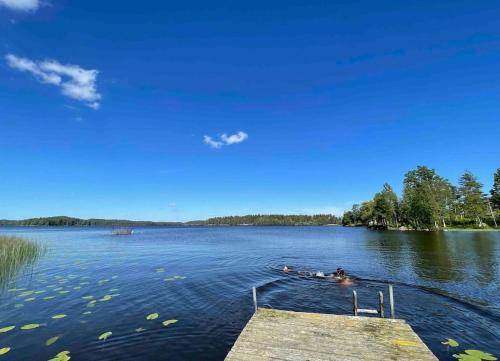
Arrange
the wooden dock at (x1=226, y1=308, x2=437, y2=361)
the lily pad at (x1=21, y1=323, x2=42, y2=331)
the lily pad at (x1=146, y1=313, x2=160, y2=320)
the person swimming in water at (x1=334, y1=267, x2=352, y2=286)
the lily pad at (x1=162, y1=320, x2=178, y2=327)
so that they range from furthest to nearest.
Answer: the person swimming in water at (x1=334, y1=267, x2=352, y2=286)
the lily pad at (x1=146, y1=313, x2=160, y2=320)
the lily pad at (x1=162, y1=320, x2=178, y2=327)
the lily pad at (x1=21, y1=323, x2=42, y2=331)
the wooden dock at (x1=226, y1=308, x2=437, y2=361)

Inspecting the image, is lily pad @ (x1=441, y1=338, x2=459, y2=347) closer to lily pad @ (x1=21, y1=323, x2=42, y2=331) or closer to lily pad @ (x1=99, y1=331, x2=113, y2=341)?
lily pad @ (x1=99, y1=331, x2=113, y2=341)

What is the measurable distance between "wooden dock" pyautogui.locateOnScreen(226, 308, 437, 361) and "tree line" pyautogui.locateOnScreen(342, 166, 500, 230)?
102 m

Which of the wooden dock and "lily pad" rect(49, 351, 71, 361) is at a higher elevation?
the wooden dock

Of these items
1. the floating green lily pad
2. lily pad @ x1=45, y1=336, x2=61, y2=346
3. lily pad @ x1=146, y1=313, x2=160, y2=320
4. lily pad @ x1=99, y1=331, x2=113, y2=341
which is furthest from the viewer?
the floating green lily pad

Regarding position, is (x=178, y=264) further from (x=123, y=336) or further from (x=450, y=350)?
(x=450, y=350)

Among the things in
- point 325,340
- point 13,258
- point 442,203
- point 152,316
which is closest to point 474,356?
→ point 325,340

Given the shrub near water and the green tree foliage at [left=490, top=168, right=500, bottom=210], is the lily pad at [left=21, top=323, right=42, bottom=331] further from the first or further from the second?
the green tree foliage at [left=490, top=168, right=500, bottom=210]

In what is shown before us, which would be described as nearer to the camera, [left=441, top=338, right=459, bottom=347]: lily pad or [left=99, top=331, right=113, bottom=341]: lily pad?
[left=441, top=338, right=459, bottom=347]: lily pad

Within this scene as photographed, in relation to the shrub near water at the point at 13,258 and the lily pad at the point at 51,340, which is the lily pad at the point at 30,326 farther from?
the shrub near water at the point at 13,258

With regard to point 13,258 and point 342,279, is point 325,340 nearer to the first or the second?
point 342,279

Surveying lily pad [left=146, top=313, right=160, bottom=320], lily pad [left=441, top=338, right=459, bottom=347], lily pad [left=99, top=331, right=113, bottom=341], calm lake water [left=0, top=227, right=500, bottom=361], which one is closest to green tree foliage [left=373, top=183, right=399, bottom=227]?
calm lake water [left=0, top=227, right=500, bottom=361]

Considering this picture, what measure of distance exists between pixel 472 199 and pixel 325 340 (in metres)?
113

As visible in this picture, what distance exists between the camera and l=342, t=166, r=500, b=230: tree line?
9882 cm

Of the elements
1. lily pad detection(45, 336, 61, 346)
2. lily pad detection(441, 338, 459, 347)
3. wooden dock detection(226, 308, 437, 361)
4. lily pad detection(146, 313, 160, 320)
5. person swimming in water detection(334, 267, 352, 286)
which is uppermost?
wooden dock detection(226, 308, 437, 361)
